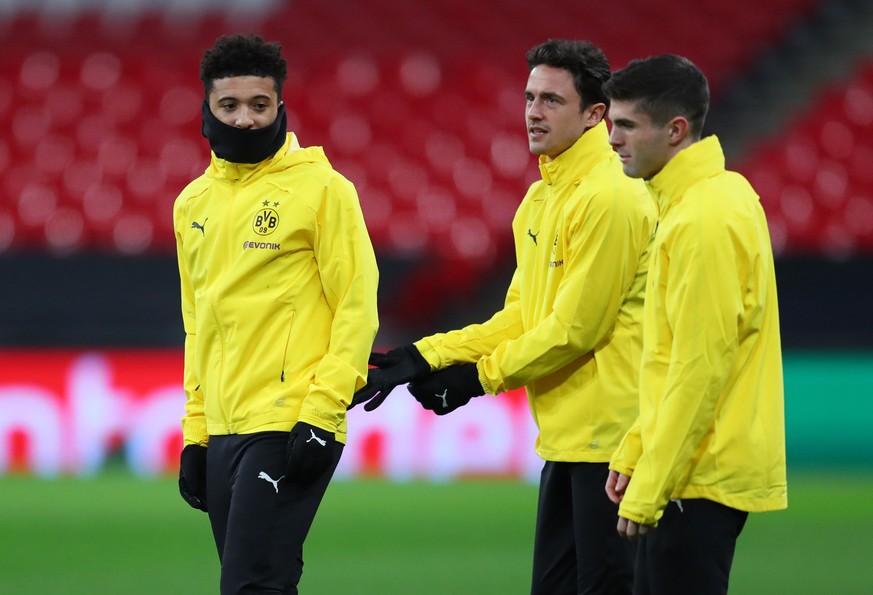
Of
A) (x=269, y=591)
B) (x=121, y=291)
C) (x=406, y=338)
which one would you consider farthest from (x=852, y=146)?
(x=269, y=591)

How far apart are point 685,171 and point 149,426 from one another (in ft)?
24.8

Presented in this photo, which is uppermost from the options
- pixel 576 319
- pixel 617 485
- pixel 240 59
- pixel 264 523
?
pixel 240 59

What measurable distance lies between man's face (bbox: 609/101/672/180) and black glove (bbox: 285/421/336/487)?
1.24m

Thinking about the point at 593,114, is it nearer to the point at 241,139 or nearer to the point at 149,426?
the point at 241,139

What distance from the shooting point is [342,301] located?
4242 millimetres

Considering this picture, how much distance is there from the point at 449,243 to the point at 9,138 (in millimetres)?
4824

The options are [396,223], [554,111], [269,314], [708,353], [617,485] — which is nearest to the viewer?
[708,353]

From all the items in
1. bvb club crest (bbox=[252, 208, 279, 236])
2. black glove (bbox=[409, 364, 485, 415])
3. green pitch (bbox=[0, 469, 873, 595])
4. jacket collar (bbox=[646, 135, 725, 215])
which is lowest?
green pitch (bbox=[0, 469, 873, 595])

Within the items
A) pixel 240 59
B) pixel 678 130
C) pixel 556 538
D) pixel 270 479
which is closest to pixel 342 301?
pixel 270 479

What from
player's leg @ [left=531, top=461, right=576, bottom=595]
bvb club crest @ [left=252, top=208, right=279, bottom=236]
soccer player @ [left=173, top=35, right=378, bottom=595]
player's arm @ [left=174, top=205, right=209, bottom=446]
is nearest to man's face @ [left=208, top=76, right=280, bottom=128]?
soccer player @ [left=173, top=35, right=378, bottom=595]

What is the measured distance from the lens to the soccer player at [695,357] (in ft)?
11.2

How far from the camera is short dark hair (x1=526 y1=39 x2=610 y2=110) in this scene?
447 cm

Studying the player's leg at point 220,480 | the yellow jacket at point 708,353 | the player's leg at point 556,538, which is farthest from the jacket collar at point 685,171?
the player's leg at point 220,480

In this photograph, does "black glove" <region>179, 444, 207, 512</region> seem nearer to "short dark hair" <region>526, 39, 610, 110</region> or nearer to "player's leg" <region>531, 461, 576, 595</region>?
"player's leg" <region>531, 461, 576, 595</region>
